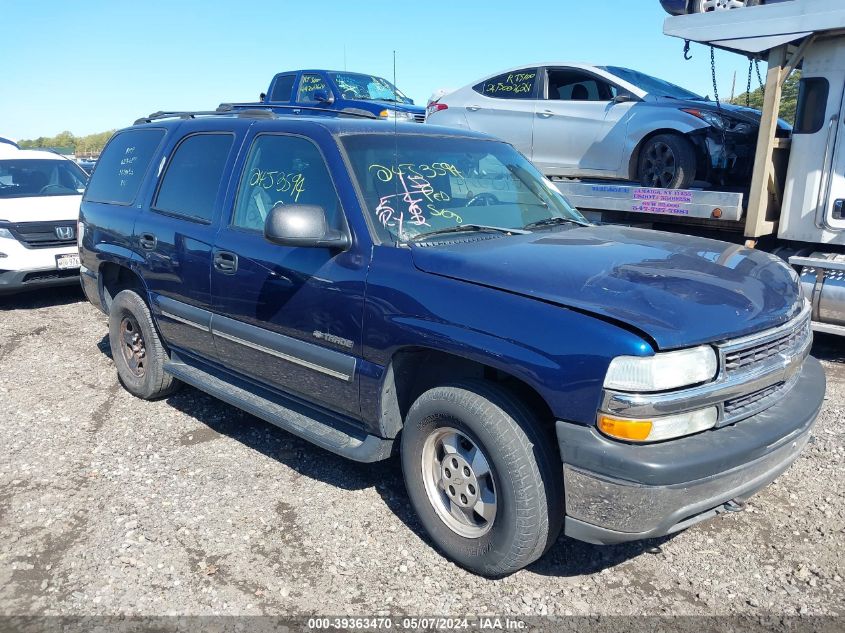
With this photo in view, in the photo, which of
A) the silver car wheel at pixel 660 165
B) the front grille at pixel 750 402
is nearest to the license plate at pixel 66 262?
the silver car wheel at pixel 660 165

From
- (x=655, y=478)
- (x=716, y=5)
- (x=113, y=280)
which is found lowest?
(x=655, y=478)

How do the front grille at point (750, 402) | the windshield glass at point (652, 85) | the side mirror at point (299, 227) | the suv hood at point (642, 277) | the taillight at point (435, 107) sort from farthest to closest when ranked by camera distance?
the taillight at point (435, 107), the windshield glass at point (652, 85), the side mirror at point (299, 227), the front grille at point (750, 402), the suv hood at point (642, 277)

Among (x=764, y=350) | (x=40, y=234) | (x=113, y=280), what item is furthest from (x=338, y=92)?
(x=764, y=350)

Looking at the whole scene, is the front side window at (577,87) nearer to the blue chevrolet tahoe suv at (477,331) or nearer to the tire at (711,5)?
the tire at (711,5)

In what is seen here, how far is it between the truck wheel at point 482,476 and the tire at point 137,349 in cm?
251

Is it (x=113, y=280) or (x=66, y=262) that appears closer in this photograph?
(x=113, y=280)

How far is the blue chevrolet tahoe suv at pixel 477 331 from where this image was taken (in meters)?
2.52

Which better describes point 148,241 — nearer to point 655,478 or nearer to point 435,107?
point 655,478

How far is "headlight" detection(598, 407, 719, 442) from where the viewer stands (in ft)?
8.09

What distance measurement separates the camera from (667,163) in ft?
23.4

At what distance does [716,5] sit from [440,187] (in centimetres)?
425

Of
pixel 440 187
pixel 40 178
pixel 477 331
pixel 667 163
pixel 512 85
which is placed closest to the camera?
pixel 477 331

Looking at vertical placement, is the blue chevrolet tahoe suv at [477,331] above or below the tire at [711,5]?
below

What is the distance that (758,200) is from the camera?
6.15m
